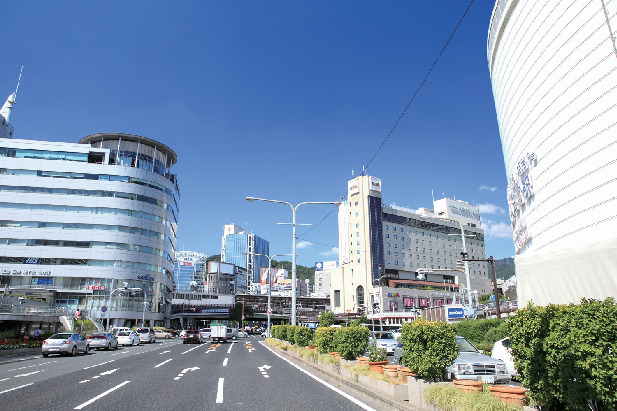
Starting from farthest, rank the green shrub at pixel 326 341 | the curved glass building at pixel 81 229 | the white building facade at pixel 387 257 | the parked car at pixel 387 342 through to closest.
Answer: the white building facade at pixel 387 257 → the curved glass building at pixel 81 229 → the parked car at pixel 387 342 → the green shrub at pixel 326 341

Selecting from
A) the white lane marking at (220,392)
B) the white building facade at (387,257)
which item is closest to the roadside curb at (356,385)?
the white lane marking at (220,392)

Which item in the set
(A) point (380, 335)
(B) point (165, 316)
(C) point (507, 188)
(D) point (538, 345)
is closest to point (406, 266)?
(B) point (165, 316)

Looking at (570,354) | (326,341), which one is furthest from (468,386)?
(326,341)

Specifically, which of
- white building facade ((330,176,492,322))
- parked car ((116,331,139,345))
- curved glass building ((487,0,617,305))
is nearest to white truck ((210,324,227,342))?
parked car ((116,331,139,345))

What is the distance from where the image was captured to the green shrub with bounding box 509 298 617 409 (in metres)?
4.85

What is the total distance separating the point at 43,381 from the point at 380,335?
63.4 ft

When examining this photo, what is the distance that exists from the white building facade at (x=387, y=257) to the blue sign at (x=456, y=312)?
8031cm

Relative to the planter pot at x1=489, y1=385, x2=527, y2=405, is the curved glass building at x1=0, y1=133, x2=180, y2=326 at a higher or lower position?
higher

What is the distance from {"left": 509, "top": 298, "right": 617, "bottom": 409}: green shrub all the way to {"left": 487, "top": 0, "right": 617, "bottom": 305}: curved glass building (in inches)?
375

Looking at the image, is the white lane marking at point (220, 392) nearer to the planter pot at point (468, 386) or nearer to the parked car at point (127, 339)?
the planter pot at point (468, 386)

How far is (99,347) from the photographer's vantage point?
99.5ft

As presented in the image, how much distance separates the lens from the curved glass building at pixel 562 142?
48.9 ft

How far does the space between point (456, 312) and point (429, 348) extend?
1632cm

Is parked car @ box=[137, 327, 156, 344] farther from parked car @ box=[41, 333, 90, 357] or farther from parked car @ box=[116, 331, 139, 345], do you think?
parked car @ box=[41, 333, 90, 357]
